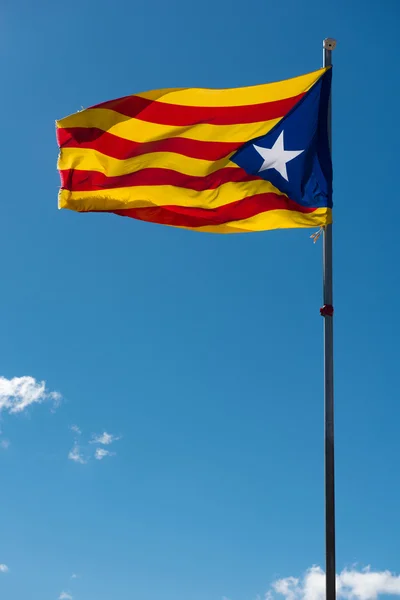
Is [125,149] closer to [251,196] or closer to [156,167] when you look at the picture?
[156,167]

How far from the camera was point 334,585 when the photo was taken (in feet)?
43.0

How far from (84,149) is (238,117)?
4.00 m

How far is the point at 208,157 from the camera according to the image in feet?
61.4

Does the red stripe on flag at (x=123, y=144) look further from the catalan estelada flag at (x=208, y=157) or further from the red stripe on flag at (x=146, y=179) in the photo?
the red stripe on flag at (x=146, y=179)

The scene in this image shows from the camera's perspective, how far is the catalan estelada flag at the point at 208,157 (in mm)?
17516

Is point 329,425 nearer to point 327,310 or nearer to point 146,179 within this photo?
point 327,310

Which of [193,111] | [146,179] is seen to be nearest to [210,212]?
[146,179]

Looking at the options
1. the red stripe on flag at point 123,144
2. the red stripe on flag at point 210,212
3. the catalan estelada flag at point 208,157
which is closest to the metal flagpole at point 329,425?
the catalan estelada flag at point 208,157

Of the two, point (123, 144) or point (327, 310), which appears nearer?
point (327, 310)

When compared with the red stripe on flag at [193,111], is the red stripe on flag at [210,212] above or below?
below

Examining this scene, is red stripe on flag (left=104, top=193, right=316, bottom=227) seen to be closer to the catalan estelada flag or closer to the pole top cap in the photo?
the catalan estelada flag

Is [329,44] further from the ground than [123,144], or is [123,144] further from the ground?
[329,44]

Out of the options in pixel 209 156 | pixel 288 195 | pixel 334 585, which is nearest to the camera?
pixel 334 585

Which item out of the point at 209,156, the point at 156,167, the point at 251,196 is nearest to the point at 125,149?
the point at 156,167
